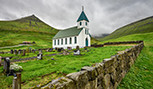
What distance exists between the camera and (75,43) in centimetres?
3147

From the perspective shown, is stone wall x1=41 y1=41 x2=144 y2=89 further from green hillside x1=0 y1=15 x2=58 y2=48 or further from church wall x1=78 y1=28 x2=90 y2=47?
green hillside x1=0 y1=15 x2=58 y2=48

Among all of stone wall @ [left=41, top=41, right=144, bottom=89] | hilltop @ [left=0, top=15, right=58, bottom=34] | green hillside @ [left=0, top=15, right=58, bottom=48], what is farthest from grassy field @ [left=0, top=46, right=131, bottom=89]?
hilltop @ [left=0, top=15, right=58, bottom=34]

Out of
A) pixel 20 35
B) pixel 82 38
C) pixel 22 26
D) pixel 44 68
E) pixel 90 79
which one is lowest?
pixel 44 68

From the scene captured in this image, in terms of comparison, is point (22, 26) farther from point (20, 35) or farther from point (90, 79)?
point (90, 79)

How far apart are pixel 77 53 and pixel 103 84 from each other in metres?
9.07

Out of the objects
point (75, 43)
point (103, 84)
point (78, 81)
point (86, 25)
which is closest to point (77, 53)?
point (103, 84)

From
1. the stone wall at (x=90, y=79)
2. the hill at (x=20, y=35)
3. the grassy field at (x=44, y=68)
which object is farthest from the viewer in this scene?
the hill at (x=20, y=35)

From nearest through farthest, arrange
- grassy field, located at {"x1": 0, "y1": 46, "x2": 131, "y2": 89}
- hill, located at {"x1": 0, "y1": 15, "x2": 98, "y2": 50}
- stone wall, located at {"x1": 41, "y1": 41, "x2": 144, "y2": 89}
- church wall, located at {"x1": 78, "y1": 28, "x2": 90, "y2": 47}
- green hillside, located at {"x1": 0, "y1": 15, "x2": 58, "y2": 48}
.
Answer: stone wall, located at {"x1": 41, "y1": 41, "x2": 144, "y2": 89}, grassy field, located at {"x1": 0, "y1": 46, "x2": 131, "y2": 89}, church wall, located at {"x1": 78, "y1": 28, "x2": 90, "y2": 47}, hill, located at {"x1": 0, "y1": 15, "x2": 98, "y2": 50}, green hillside, located at {"x1": 0, "y1": 15, "x2": 58, "y2": 48}

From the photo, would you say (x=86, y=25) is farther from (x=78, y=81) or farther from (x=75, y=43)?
(x=78, y=81)

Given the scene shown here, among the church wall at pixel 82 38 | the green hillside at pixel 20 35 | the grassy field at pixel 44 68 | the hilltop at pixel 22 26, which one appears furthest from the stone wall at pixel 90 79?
the hilltop at pixel 22 26

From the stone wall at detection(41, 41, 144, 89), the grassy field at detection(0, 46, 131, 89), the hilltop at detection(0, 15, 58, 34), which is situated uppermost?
the hilltop at detection(0, 15, 58, 34)

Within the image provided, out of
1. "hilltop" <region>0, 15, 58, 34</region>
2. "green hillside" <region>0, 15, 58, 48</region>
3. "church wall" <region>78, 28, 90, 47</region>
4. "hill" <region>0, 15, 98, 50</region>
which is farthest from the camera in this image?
"hilltop" <region>0, 15, 58, 34</region>

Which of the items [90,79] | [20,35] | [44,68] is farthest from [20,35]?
[90,79]

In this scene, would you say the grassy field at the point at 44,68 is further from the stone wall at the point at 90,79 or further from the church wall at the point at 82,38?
the church wall at the point at 82,38
